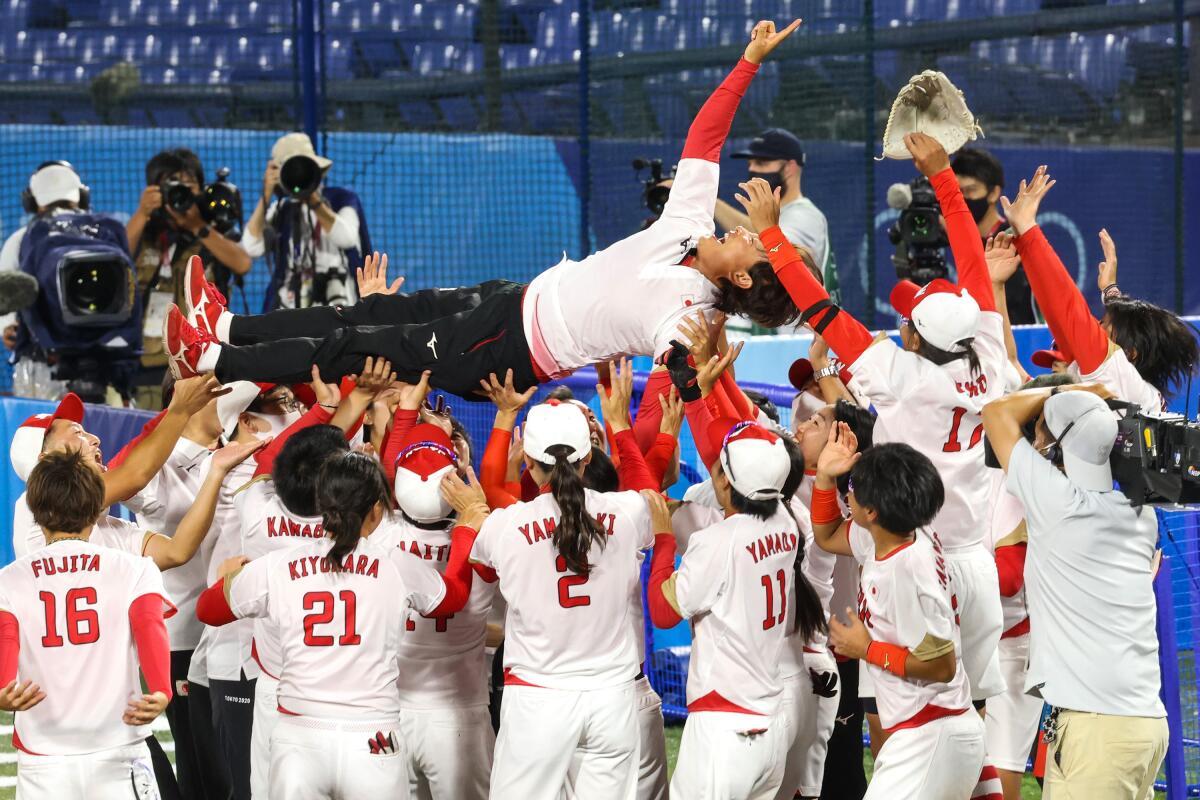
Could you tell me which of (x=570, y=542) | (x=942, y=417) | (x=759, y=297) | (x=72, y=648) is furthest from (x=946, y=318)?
(x=72, y=648)

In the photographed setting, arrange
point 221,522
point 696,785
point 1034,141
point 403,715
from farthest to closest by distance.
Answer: point 1034,141
point 221,522
point 403,715
point 696,785

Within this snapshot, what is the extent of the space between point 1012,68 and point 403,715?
31.6 ft

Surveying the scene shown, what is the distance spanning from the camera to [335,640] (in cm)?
492

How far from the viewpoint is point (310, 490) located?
17.0ft

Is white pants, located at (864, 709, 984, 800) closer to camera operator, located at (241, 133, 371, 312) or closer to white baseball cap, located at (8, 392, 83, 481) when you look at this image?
white baseball cap, located at (8, 392, 83, 481)

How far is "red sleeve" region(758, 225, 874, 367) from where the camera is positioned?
5527 millimetres

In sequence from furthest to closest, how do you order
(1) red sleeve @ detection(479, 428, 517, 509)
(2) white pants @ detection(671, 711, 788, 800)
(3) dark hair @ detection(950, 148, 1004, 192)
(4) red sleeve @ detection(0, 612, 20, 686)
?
(3) dark hair @ detection(950, 148, 1004, 192)
(1) red sleeve @ detection(479, 428, 517, 509)
(2) white pants @ detection(671, 711, 788, 800)
(4) red sleeve @ detection(0, 612, 20, 686)

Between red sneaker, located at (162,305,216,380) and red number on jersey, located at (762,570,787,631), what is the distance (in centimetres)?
215

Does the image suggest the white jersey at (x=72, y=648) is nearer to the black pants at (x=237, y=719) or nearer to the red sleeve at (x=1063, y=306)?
the black pants at (x=237, y=719)

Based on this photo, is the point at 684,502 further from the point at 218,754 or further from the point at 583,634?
the point at 218,754

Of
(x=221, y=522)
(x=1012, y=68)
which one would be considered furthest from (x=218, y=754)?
(x=1012, y=68)

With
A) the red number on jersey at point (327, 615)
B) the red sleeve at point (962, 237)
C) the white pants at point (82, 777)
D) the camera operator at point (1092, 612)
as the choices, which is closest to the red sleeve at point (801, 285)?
the red sleeve at point (962, 237)

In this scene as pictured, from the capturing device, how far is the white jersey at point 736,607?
200 inches

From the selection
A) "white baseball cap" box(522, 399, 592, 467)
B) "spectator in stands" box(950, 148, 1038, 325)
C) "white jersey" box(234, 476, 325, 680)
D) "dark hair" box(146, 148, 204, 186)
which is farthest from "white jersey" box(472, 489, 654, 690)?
"dark hair" box(146, 148, 204, 186)
